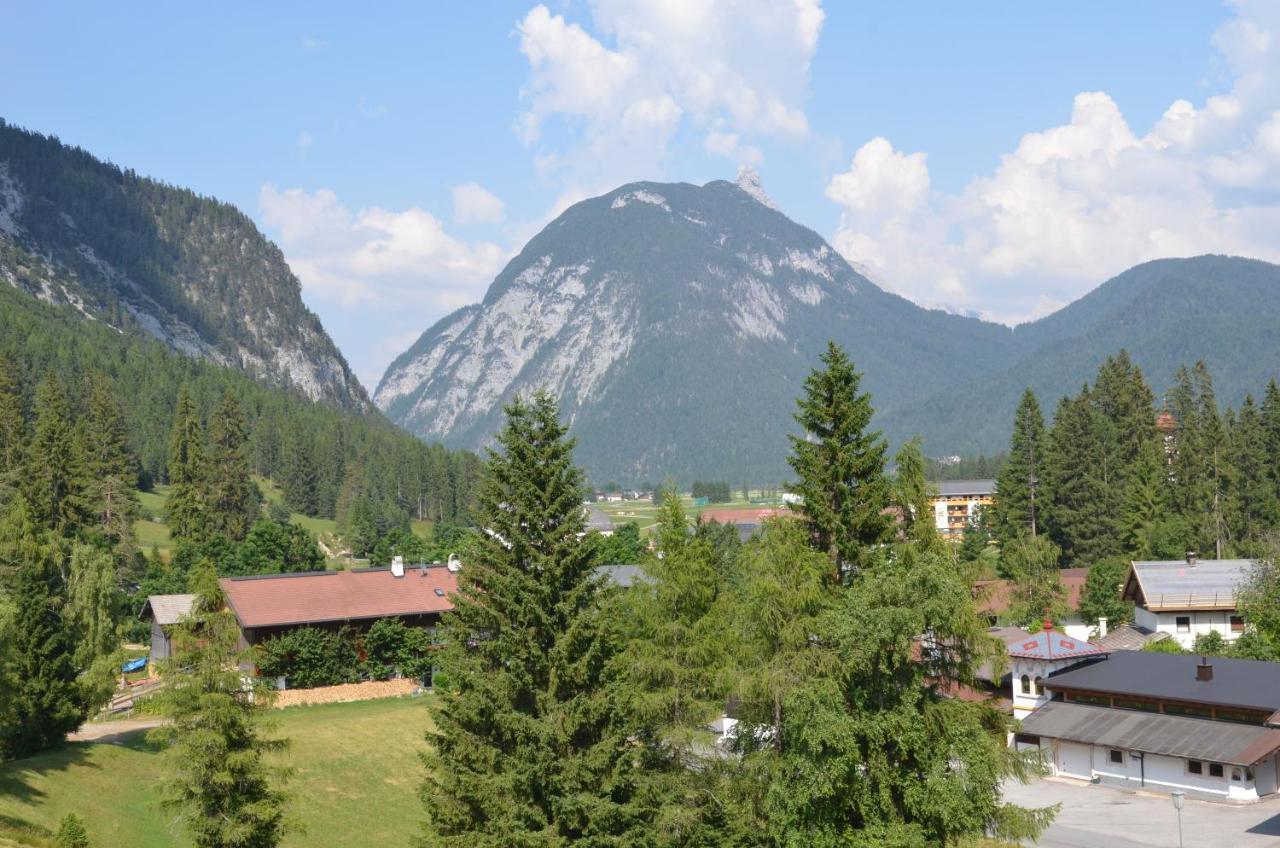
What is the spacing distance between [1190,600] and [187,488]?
95002 mm

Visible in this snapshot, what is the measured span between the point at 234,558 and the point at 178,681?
256ft

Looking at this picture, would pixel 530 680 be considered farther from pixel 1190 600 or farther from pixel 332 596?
pixel 1190 600

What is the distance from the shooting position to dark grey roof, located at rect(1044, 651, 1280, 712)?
162 ft

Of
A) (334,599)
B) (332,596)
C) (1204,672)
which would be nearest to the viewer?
(1204,672)

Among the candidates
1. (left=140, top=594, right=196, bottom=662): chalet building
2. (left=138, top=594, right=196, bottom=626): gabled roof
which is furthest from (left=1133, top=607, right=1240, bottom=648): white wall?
(left=138, top=594, right=196, bottom=626): gabled roof

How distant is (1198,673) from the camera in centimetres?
5238

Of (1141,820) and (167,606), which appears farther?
(167,606)

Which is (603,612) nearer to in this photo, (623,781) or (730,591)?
(623,781)

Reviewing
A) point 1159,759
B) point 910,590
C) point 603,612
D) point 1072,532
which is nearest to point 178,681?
point 603,612

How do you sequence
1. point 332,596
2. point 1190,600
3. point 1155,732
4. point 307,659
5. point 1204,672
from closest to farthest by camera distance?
point 1155,732 → point 1204,672 → point 307,659 → point 1190,600 → point 332,596

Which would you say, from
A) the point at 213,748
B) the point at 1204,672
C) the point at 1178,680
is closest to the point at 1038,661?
the point at 1178,680

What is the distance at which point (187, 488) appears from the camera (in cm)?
11825

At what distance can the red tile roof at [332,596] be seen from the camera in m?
68.8

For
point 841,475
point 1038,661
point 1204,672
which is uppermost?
point 841,475
